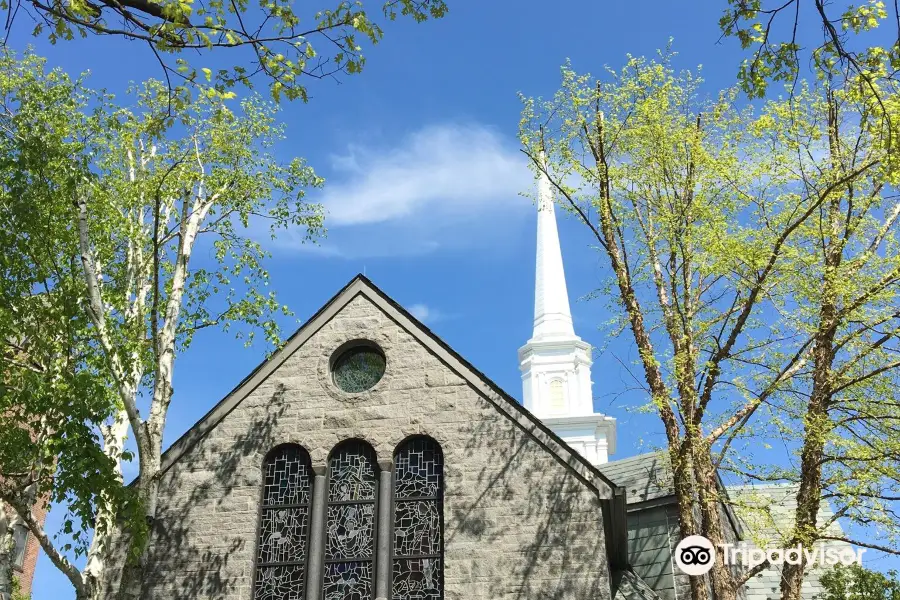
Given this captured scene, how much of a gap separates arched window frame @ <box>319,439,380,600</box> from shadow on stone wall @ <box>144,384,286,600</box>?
1.27 m

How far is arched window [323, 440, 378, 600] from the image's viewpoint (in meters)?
13.8

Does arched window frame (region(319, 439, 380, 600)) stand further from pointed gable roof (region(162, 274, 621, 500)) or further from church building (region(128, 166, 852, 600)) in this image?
pointed gable roof (region(162, 274, 621, 500))

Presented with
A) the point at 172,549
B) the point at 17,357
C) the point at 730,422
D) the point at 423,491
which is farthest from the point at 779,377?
the point at 17,357

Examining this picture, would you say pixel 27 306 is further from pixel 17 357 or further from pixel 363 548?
pixel 363 548

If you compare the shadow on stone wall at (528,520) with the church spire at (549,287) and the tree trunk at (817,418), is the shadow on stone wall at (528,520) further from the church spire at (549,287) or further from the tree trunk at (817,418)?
the church spire at (549,287)

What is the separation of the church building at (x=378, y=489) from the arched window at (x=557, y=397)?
1471 inches

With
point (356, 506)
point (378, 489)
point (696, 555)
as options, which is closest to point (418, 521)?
point (378, 489)

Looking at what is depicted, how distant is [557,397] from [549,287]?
28.0 ft

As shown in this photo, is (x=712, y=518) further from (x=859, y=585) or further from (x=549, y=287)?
(x=549, y=287)

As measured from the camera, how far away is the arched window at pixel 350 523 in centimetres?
1381

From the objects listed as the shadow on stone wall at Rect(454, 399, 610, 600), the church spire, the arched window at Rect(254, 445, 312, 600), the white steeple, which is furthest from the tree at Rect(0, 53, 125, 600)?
the church spire

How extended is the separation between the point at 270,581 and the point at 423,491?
117 inches

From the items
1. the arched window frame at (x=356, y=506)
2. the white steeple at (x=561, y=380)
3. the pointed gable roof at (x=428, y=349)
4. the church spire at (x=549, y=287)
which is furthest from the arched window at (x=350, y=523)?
the church spire at (x=549, y=287)

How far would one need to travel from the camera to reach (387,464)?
48.4ft
